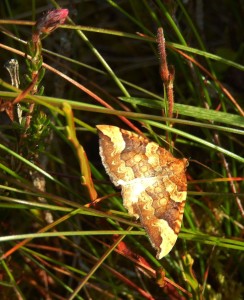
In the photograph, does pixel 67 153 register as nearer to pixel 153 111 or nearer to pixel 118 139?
pixel 153 111

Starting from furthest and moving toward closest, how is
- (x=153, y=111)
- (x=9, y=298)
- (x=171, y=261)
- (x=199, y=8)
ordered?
(x=153, y=111) → (x=199, y=8) → (x=9, y=298) → (x=171, y=261)

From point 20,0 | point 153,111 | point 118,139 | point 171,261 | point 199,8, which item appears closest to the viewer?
point 118,139

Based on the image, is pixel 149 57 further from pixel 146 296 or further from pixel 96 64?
pixel 146 296

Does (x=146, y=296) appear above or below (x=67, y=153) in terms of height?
below

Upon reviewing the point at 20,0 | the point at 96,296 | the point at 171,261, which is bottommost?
the point at 96,296

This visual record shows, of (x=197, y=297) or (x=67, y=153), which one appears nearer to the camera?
(x=197, y=297)

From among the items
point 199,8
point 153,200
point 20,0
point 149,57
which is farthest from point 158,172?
point 20,0
